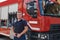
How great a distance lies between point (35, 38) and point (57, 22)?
3.24 ft

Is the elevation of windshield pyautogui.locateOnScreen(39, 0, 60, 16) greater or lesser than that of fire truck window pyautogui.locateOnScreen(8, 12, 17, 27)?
greater

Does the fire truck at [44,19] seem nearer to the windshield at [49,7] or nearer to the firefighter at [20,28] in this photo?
the windshield at [49,7]

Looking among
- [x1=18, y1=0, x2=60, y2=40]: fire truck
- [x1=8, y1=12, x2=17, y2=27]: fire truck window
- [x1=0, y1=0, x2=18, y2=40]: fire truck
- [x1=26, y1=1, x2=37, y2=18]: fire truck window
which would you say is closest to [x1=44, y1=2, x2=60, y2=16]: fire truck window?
[x1=18, y1=0, x2=60, y2=40]: fire truck

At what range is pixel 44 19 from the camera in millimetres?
7039

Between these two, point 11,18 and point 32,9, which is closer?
point 32,9

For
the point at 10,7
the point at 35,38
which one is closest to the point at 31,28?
the point at 35,38

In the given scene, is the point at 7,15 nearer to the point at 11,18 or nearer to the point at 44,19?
the point at 11,18

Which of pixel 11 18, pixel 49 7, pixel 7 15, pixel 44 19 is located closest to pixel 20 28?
pixel 44 19

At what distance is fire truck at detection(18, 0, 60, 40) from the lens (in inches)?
279

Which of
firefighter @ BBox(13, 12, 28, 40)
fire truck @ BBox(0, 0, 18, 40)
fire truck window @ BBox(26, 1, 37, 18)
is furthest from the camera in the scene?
fire truck @ BBox(0, 0, 18, 40)

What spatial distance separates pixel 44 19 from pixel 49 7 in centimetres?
55

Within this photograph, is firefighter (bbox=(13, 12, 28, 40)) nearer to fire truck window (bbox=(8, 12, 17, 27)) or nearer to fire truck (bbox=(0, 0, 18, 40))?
fire truck (bbox=(0, 0, 18, 40))

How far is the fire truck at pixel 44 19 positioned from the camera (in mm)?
7090

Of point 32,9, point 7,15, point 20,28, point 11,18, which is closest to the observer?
point 20,28
